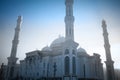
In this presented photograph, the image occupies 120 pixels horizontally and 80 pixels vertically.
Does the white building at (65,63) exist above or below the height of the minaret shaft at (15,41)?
below

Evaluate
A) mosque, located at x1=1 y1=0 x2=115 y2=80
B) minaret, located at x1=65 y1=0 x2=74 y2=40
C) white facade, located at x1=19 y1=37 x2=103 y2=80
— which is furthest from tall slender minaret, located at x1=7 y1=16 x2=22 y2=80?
minaret, located at x1=65 y1=0 x2=74 y2=40

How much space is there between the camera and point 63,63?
32.1 m

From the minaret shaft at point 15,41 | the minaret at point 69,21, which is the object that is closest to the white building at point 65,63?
the minaret at point 69,21

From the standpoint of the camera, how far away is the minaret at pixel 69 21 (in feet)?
108

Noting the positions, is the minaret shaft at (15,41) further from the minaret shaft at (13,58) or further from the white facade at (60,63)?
the white facade at (60,63)

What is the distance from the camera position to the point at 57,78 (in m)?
32.5

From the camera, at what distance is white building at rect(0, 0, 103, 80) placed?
30297mm

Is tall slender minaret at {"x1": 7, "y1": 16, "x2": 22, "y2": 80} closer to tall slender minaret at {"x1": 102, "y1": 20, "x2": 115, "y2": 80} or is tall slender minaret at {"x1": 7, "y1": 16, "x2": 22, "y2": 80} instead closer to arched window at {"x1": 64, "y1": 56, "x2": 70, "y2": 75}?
arched window at {"x1": 64, "y1": 56, "x2": 70, "y2": 75}

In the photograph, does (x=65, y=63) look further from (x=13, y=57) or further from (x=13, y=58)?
(x=13, y=57)

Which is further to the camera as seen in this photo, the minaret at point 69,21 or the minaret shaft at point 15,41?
the minaret shaft at point 15,41

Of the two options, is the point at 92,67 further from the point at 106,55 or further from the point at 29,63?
the point at 29,63

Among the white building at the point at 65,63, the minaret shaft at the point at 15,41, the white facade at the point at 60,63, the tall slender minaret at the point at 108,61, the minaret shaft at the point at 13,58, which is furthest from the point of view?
the minaret shaft at the point at 15,41

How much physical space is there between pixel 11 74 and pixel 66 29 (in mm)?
26983

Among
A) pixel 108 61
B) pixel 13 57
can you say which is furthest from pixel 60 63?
pixel 13 57
